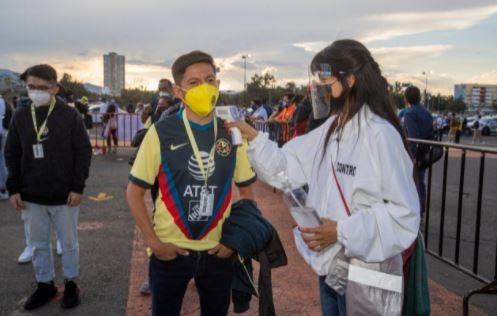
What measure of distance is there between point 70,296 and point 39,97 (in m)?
1.66

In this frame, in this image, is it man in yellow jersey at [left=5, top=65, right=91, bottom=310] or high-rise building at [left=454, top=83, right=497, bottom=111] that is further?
high-rise building at [left=454, top=83, right=497, bottom=111]

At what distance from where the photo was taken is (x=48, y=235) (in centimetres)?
407

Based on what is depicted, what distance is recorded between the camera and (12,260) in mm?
5211

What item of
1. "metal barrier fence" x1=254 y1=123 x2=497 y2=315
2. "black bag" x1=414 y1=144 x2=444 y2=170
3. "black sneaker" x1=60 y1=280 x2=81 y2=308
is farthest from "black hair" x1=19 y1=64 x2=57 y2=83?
"black bag" x1=414 y1=144 x2=444 y2=170

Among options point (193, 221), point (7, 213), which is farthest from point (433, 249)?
point (7, 213)

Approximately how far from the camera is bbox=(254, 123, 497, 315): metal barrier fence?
440 cm

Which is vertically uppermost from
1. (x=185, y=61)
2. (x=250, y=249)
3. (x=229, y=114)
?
(x=185, y=61)

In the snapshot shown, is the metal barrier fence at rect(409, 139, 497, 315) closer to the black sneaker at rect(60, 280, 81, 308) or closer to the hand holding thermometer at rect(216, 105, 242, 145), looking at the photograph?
the hand holding thermometer at rect(216, 105, 242, 145)

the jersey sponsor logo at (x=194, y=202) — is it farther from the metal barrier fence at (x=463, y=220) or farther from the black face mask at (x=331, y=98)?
the metal barrier fence at (x=463, y=220)

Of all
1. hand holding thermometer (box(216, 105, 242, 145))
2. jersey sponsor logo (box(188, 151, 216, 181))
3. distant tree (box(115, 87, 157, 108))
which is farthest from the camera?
distant tree (box(115, 87, 157, 108))

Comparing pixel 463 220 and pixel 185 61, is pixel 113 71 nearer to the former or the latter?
pixel 463 220

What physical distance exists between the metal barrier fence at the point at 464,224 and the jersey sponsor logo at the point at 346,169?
5.81ft

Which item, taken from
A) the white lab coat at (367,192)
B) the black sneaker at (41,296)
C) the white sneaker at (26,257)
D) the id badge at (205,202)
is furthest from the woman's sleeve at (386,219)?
the white sneaker at (26,257)

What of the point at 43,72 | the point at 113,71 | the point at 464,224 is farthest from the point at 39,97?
the point at 113,71
